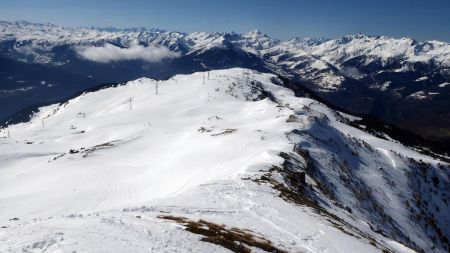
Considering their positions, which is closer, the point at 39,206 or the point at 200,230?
the point at 200,230

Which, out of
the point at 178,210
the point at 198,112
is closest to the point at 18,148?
the point at 198,112

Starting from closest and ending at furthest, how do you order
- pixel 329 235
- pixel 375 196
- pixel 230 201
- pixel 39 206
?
pixel 329 235 < pixel 230 201 < pixel 39 206 < pixel 375 196

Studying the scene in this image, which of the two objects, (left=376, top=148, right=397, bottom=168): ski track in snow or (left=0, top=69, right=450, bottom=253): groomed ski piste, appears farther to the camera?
(left=376, top=148, right=397, bottom=168): ski track in snow

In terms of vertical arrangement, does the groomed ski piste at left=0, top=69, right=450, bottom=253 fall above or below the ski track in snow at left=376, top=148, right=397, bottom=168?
above

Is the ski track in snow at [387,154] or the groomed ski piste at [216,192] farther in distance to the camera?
the ski track in snow at [387,154]

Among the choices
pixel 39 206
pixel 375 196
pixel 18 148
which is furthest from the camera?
pixel 18 148

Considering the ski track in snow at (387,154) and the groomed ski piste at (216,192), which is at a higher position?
→ the groomed ski piste at (216,192)

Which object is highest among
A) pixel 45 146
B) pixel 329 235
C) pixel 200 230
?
pixel 200 230

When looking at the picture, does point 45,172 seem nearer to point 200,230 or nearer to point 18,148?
point 18,148
